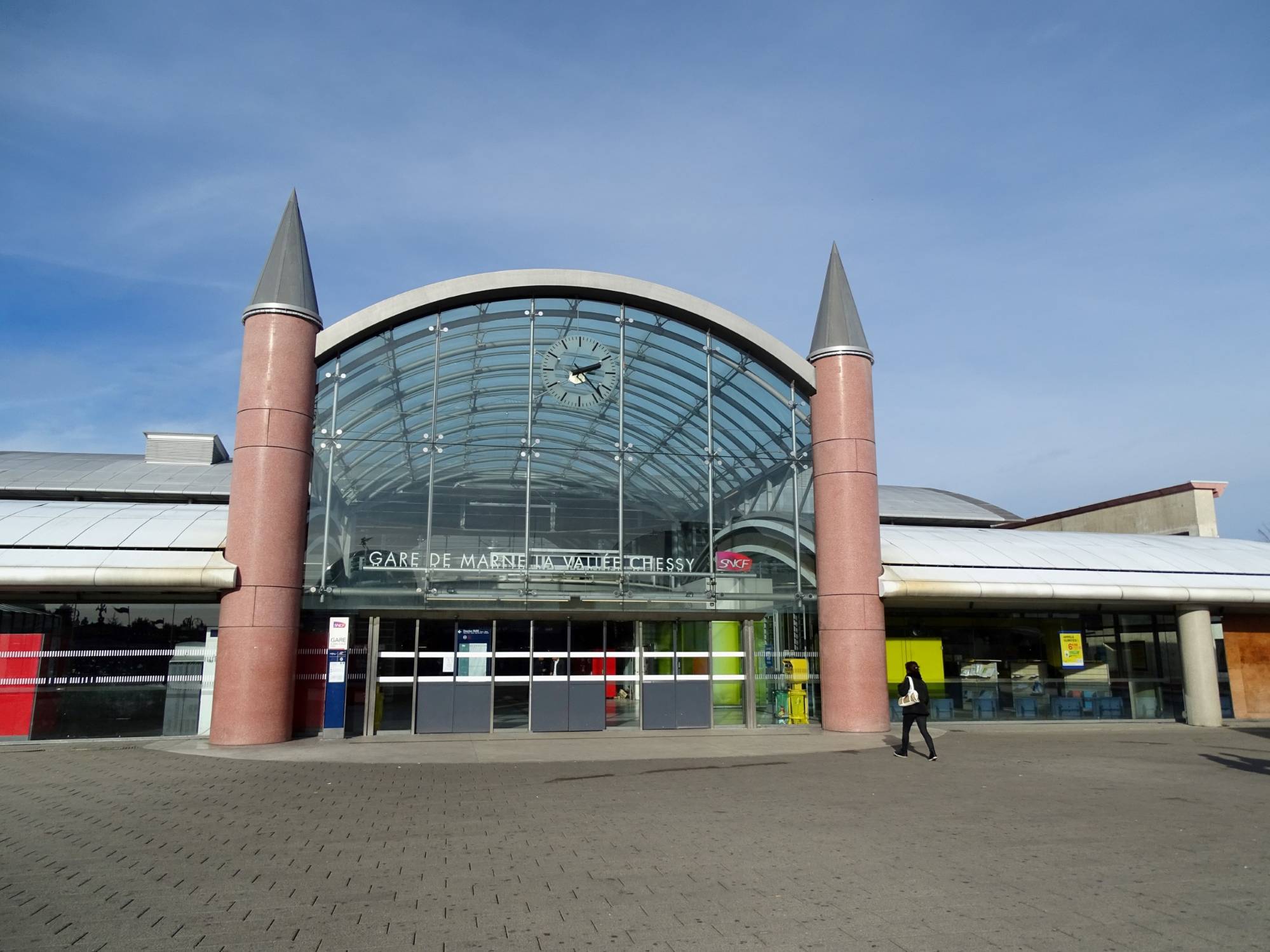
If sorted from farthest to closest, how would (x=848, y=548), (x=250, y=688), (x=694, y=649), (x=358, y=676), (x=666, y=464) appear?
(x=666, y=464) < (x=848, y=548) < (x=694, y=649) < (x=358, y=676) < (x=250, y=688)

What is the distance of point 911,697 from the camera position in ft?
53.8

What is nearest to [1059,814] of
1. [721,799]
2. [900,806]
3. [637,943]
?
[900,806]

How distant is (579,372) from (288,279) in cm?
630

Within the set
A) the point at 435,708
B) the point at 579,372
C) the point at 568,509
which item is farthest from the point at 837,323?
the point at 435,708

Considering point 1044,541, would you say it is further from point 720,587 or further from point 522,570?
point 522,570

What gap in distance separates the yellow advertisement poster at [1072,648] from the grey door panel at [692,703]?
9263 mm

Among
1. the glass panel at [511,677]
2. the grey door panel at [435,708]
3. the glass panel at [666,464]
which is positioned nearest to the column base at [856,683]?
the glass panel at [666,464]

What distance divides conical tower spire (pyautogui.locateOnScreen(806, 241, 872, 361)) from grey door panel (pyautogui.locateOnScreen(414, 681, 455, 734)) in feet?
35.8

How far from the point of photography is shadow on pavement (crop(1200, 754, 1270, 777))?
1505 cm

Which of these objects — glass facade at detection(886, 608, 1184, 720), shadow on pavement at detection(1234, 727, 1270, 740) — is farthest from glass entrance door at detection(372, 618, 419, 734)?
shadow on pavement at detection(1234, 727, 1270, 740)

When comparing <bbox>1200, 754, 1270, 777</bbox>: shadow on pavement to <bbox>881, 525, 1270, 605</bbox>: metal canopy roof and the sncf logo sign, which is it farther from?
the sncf logo sign

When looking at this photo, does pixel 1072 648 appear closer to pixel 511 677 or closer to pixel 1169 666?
pixel 1169 666

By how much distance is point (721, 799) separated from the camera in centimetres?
1212

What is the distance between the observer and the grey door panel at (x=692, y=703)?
821 inches
